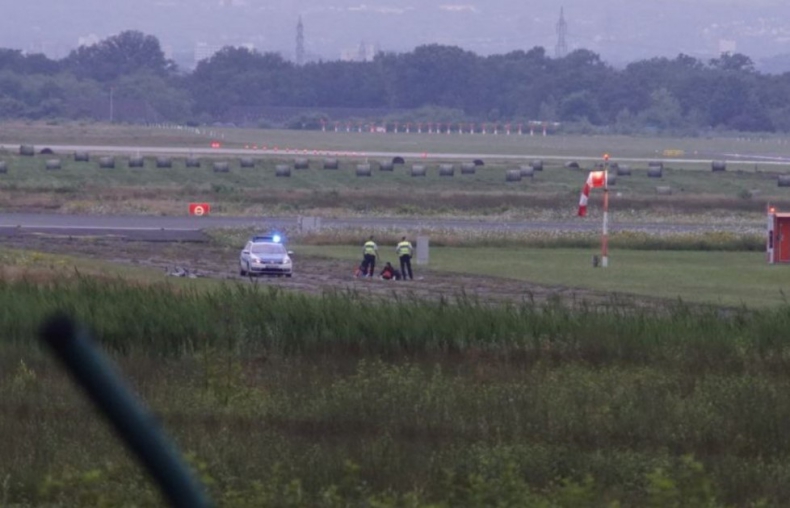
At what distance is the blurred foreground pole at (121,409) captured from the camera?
95.7 inches

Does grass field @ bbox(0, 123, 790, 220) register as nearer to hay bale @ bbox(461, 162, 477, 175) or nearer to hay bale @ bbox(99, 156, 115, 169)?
hay bale @ bbox(461, 162, 477, 175)

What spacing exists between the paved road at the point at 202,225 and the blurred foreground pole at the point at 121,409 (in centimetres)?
4850

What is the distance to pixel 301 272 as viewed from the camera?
39.9m

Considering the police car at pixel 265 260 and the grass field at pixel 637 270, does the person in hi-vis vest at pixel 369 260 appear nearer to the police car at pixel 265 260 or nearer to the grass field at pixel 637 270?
the police car at pixel 265 260

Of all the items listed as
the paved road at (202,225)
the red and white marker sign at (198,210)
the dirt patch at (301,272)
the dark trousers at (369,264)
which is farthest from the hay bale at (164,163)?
the dark trousers at (369,264)

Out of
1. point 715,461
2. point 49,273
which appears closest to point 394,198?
point 49,273

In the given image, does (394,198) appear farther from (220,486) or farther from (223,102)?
(223,102)

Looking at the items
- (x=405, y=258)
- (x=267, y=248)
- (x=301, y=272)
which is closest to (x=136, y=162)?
(x=301, y=272)

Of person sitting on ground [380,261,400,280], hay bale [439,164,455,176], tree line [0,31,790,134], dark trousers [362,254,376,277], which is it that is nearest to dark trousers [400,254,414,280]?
person sitting on ground [380,261,400,280]

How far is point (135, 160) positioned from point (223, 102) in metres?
109

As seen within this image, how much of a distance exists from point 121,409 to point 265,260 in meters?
35.7

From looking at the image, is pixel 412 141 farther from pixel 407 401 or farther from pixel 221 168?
pixel 407 401

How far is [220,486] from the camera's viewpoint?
35.4 ft

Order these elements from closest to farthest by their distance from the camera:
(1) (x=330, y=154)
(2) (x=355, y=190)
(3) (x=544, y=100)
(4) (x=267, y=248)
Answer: (4) (x=267, y=248)
(2) (x=355, y=190)
(1) (x=330, y=154)
(3) (x=544, y=100)
